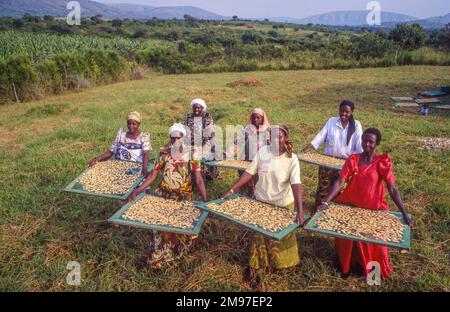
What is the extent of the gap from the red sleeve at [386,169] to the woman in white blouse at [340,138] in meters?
0.92

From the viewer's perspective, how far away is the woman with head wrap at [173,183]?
11.6ft

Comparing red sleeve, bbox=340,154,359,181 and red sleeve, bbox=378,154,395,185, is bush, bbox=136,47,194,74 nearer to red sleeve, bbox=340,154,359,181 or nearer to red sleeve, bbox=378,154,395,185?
red sleeve, bbox=340,154,359,181

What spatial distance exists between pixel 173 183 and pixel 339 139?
2.11 metres

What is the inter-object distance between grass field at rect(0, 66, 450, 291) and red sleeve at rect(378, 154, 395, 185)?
1.01 metres

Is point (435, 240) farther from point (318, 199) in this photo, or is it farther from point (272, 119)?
point (272, 119)

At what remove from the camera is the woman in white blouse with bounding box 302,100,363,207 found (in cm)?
405

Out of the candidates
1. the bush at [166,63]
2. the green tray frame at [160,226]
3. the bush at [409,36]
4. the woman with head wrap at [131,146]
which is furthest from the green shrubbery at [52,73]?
the bush at [409,36]

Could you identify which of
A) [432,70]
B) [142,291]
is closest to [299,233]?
[142,291]

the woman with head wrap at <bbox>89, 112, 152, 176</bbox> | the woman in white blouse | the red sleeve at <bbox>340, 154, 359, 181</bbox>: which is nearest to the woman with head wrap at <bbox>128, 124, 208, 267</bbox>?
the woman with head wrap at <bbox>89, 112, 152, 176</bbox>

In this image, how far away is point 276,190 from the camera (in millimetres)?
3287

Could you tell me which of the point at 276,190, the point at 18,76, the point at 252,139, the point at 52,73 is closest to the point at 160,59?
the point at 52,73

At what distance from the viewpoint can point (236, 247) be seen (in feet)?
12.5

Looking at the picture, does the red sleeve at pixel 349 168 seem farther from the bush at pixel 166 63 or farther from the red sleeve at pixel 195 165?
the bush at pixel 166 63

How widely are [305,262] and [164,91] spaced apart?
11912 millimetres
